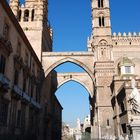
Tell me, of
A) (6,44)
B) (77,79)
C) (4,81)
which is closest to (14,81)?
(4,81)

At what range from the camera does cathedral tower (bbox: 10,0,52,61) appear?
107 ft

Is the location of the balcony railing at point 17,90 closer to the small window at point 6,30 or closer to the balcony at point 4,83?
the balcony at point 4,83

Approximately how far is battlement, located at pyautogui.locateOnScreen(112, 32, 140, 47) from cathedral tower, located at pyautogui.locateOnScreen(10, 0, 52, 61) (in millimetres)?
10117

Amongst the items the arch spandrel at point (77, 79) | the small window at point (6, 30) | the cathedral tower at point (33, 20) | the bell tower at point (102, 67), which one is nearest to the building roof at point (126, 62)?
the bell tower at point (102, 67)

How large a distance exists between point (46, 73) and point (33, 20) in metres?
8.17

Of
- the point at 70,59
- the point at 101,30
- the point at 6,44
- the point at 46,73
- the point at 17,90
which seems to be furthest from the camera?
the point at 101,30

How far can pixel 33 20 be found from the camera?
34438 millimetres

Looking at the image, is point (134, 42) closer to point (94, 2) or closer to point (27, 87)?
point (94, 2)

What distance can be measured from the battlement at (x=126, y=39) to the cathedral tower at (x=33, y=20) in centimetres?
1012

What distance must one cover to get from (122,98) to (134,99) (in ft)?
42.1

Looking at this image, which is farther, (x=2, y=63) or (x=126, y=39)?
(x=126, y=39)

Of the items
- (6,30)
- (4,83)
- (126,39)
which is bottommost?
(4,83)

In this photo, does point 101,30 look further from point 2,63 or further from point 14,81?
point 2,63

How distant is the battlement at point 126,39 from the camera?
1324 inches
